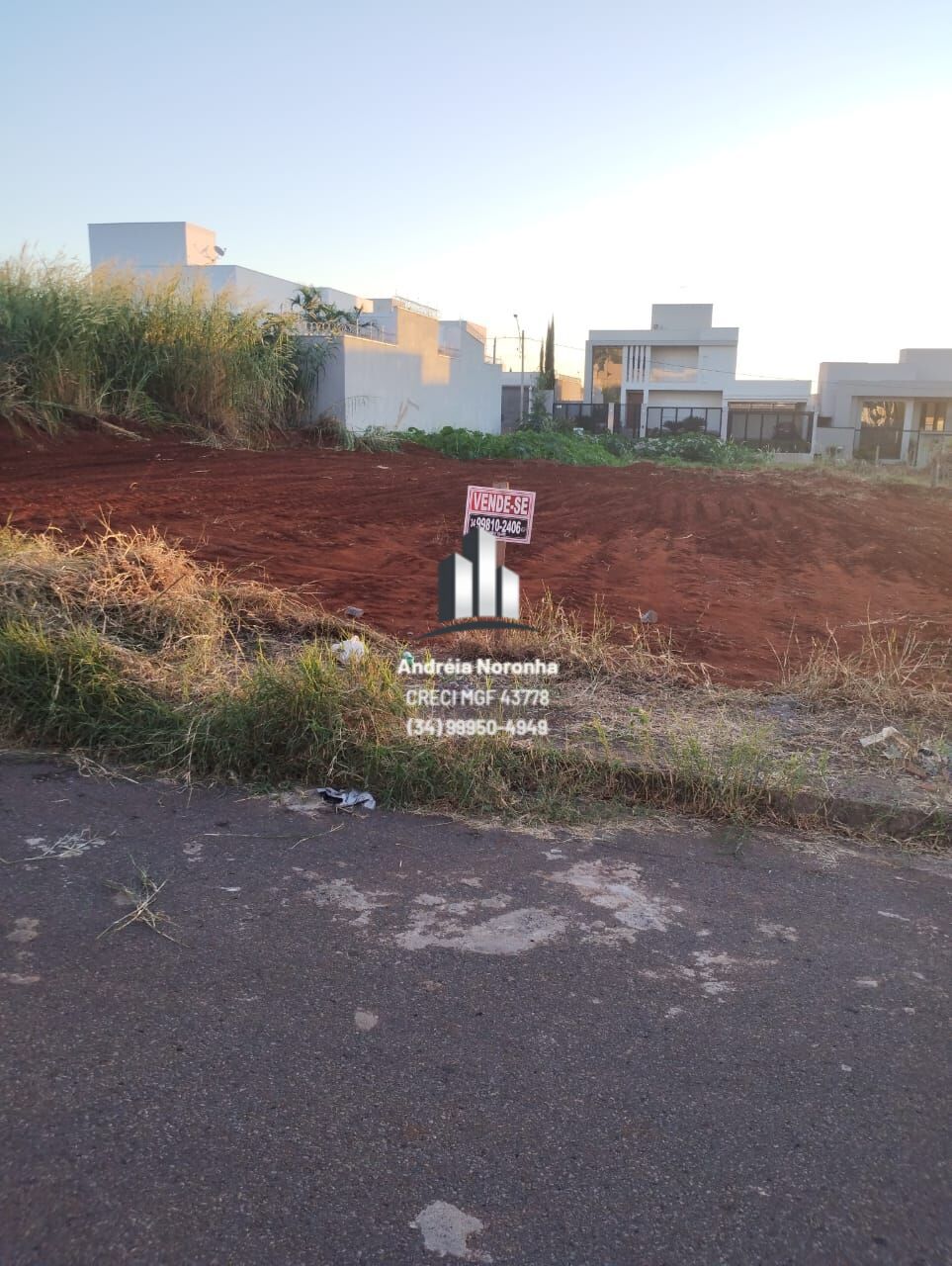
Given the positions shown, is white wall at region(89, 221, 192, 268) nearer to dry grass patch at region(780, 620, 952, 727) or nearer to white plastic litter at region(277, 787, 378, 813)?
dry grass patch at region(780, 620, 952, 727)

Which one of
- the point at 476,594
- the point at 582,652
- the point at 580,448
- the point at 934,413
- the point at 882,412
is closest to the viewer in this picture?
the point at 582,652

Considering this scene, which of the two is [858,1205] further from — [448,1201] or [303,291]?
[303,291]

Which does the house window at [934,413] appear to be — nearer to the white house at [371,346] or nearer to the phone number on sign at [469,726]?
the white house at [371,346]

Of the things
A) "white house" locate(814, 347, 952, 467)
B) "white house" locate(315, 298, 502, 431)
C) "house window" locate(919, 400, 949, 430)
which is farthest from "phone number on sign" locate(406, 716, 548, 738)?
"house window" locate(919, 400, 949, 430)

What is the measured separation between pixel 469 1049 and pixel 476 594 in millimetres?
3718

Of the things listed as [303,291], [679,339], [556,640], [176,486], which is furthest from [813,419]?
[556,640]

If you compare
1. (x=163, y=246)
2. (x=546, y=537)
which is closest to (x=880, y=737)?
(x=546, y=537)

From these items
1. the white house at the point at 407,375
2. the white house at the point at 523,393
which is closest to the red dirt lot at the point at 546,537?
the white house at the point at 407,375

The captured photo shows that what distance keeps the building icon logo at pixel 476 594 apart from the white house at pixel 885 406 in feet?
112

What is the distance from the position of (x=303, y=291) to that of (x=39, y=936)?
29981 millimetres

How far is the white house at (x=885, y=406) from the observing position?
44.2 m

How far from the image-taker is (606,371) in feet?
190

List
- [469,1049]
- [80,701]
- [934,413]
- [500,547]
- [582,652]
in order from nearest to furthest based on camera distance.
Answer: [469,1049] → [80,701] → [500,547] → [582,652] → [934,413]

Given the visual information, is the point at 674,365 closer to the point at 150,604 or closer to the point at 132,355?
the point at 132,355
